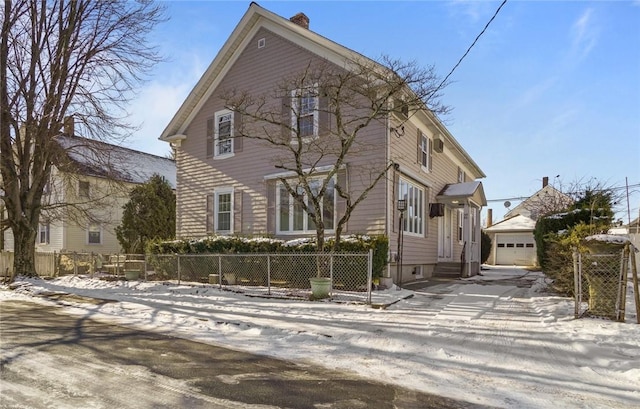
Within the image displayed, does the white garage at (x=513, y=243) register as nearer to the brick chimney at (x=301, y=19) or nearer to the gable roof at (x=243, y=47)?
the gable roof at (x=243, y=47)

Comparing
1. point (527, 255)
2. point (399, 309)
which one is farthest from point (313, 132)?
point (527, 255)

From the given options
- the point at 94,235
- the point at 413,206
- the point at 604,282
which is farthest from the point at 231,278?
the point at 94,235

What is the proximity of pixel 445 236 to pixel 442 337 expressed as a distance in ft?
40.2

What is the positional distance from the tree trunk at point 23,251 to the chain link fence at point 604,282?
1681 centimetres

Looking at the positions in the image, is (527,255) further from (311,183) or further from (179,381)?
(179,381)

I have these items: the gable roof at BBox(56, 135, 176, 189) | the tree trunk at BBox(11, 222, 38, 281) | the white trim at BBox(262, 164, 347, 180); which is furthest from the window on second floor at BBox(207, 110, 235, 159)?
the tree trunk at BBox(11, 222, 38, 281)

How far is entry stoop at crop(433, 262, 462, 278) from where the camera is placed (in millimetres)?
15672

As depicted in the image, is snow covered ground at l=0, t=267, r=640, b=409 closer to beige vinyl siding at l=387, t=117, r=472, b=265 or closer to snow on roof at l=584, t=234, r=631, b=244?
snow on roof at l=584, t=234, r=631, b=244

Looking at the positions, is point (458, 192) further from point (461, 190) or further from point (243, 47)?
point (243, 47)

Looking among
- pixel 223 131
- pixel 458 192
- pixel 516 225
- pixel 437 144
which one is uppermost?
pixel 223 131

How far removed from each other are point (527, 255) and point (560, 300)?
21.3m

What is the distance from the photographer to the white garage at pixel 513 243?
2822 centimetres

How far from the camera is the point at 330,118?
12633 mm

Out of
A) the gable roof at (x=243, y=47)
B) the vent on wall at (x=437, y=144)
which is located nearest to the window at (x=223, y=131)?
the gable roof at (x=243, y=47)
